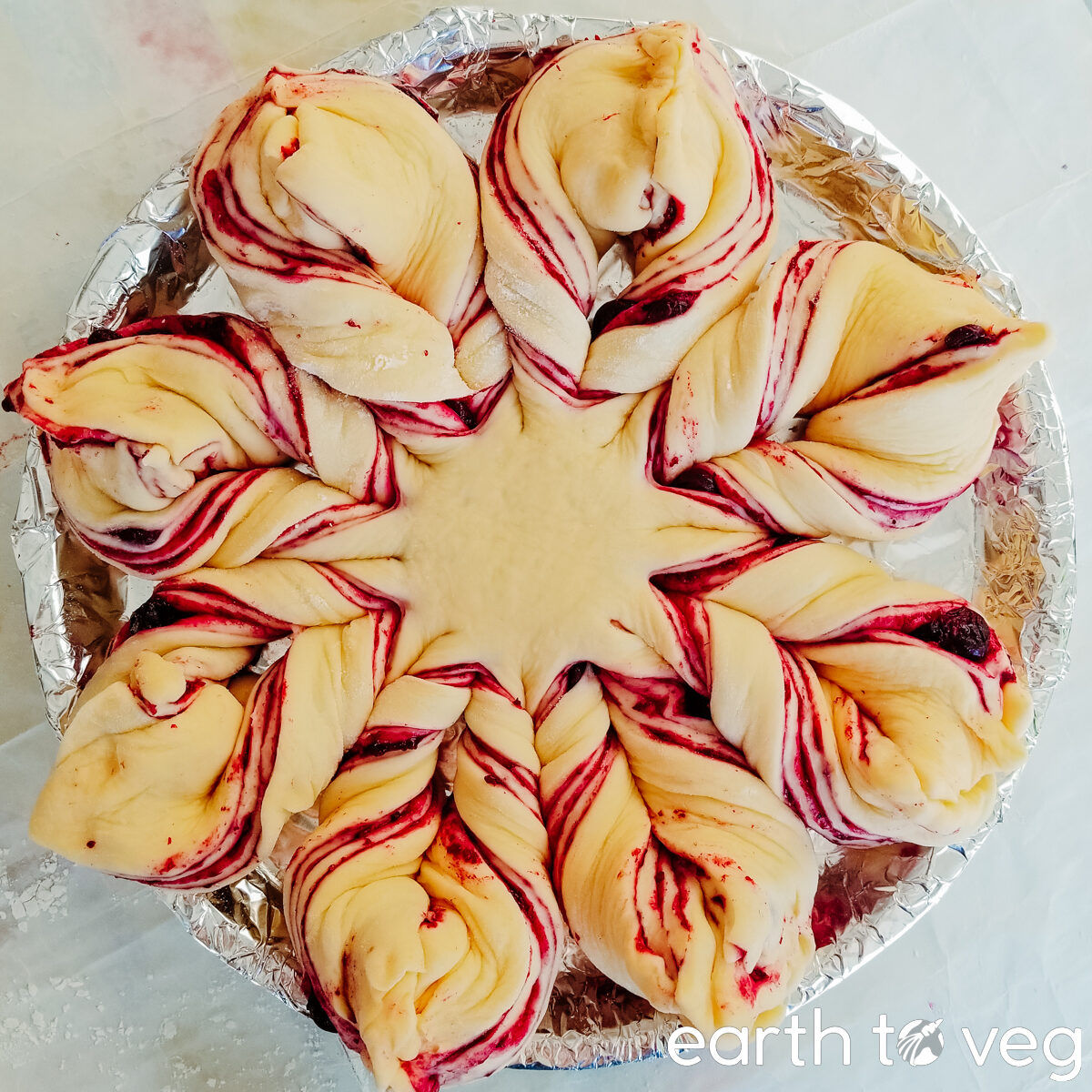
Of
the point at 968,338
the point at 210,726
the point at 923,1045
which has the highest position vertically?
the point at 968,338

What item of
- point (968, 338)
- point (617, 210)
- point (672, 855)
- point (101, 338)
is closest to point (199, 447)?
point (101, 338)

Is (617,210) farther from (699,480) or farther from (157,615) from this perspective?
(157,615)

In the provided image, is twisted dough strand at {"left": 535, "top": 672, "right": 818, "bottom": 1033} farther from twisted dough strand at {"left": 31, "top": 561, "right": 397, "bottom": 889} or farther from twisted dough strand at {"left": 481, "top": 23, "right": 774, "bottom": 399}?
twisted dough strand at {"left": 481, "top": 23, "right": 774, "bottom": 399}

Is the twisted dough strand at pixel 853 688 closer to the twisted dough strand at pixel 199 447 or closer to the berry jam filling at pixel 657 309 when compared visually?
the berry jam filling at pixel 657 309

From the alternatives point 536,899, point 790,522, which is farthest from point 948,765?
point 536,899

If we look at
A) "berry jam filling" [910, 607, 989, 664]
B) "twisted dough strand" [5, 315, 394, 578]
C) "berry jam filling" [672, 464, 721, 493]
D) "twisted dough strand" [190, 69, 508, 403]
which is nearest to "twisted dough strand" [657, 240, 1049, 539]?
"berry jam filling" [672, 464, 721, 493]

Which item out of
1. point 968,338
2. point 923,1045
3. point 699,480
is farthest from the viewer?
point 923,1045
